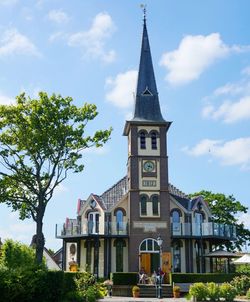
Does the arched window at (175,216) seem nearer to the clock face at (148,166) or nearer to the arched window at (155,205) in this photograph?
the arched window at (155,205)

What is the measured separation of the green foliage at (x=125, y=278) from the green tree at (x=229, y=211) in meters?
17.4

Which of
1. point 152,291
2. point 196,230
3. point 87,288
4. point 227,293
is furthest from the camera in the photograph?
point 196,230

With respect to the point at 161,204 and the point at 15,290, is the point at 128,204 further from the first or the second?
the point at 15,290

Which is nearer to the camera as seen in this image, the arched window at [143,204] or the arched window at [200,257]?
the arched window at [143,204]

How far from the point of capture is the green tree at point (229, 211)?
48312 mm

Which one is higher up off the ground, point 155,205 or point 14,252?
point 155,205

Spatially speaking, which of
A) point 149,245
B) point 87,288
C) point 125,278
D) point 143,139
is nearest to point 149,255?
point 149,245

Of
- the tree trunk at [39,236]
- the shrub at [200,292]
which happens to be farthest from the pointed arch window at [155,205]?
the shrub at [200,292]

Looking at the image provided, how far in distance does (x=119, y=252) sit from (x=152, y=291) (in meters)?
6.34

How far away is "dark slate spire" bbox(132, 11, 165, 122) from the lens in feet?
131

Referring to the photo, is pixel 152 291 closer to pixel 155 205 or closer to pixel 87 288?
pixel 155 205

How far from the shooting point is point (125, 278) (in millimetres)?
32812

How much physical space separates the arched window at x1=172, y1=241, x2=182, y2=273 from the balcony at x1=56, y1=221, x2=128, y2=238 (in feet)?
14.5

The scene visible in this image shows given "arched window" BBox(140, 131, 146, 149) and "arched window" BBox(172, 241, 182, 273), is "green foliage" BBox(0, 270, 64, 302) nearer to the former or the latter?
"arched window" BBox(172, 241, 182, 273)
